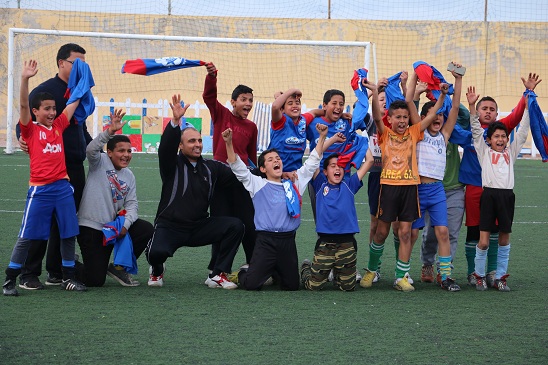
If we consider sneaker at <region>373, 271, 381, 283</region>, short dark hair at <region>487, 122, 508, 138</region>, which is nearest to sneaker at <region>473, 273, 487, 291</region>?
sneaker at <region>373, 271, 381, 283</region>

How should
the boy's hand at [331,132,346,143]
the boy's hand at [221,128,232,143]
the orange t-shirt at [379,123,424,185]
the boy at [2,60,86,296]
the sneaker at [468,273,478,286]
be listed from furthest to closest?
the sneaker at [468,273,478,286] < the boy's hand at [331,132,346,143] < the orange t-shirt at [379,123,424,185] < the boy's hand at [221,128,232,143] < the boy at [2,60,86,296]

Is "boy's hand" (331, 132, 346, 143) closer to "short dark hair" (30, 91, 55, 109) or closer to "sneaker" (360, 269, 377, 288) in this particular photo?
"sneaker" (360, 269, 377, 288)

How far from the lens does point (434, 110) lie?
694cm

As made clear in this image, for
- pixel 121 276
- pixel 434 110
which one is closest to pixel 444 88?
pixel 434 110

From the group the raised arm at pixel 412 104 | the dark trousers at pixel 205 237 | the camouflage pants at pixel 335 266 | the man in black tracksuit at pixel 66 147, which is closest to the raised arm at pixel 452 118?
the raised arm at pixel 412 104

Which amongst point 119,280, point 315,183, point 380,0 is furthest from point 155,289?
point 380,0

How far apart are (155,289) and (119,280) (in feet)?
1.28

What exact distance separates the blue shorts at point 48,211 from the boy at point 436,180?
277cm

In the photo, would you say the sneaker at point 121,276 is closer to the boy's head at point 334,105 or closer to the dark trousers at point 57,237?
the dark trousers at point 57,237

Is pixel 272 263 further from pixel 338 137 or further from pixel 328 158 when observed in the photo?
pixel 338 137

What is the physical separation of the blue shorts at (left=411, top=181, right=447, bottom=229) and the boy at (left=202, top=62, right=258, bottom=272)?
1.46 meters

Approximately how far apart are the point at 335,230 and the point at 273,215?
0.52 m

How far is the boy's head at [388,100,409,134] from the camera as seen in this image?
273 inches

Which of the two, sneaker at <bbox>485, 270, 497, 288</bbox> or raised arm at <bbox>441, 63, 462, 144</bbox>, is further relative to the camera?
sneaker at <bbox>485, 270, 497, 288</bbox>
